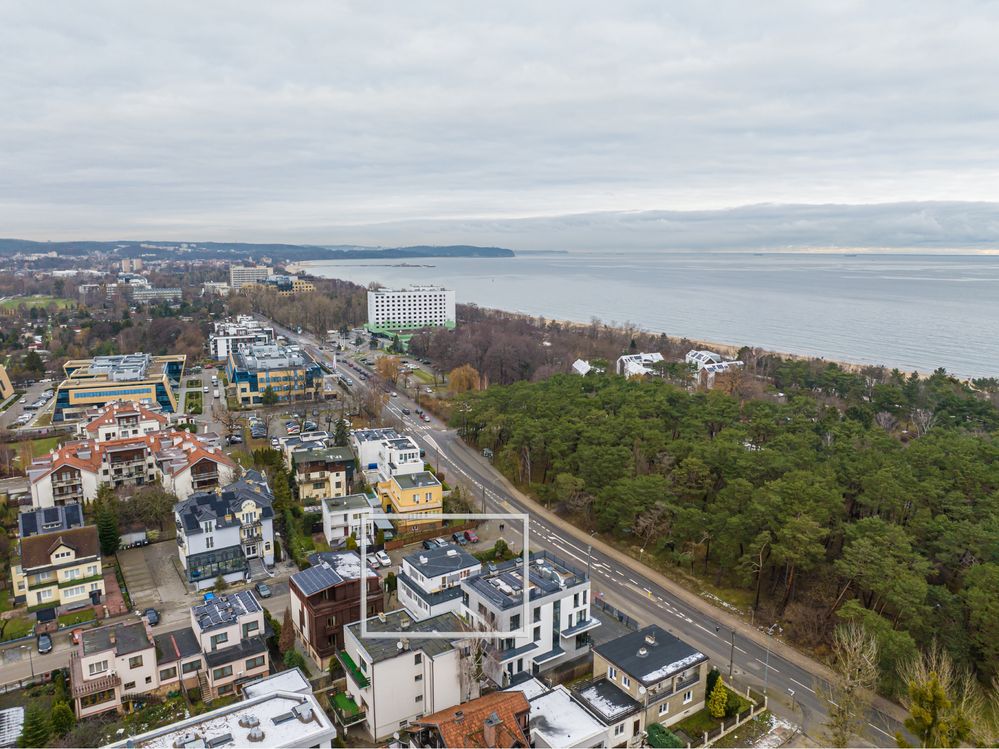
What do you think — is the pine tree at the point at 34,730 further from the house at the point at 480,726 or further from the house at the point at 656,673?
the house at the point at 656,673

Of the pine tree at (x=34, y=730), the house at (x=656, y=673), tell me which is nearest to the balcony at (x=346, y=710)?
the house at (x=656, y=673)

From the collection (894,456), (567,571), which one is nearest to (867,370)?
(894,456)

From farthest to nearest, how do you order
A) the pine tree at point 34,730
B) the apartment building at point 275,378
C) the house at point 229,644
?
the apartment building at point 275,378
the house at point 229,644
the pine tree at point 34,730

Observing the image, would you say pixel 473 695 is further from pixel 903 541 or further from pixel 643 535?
pixel 903 541

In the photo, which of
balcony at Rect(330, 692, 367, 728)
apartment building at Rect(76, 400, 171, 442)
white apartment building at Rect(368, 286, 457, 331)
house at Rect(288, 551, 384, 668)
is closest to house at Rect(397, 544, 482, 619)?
house at Rect(288, 551, 384, 668)

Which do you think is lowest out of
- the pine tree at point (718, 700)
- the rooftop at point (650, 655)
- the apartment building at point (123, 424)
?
the pine tree at point (718, 700)

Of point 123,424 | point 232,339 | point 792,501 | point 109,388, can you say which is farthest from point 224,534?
point 232,339

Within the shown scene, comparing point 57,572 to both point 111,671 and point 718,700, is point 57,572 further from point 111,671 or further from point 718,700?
point 718,700
